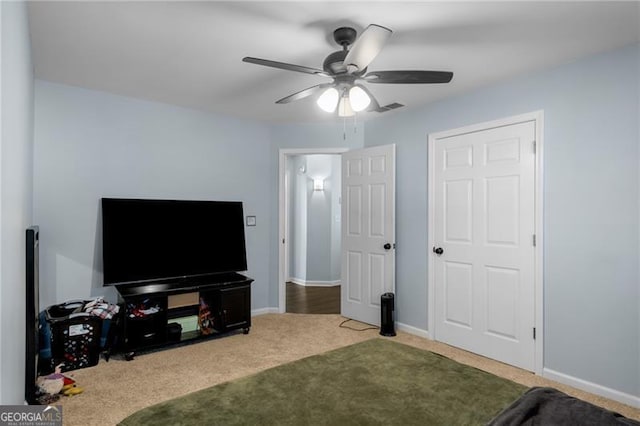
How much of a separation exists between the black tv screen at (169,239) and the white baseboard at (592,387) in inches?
121

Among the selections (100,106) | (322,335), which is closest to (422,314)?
(322,335)

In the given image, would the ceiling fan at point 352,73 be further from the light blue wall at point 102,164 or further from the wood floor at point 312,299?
the wood floor at point 312,299

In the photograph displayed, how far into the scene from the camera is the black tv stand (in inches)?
129

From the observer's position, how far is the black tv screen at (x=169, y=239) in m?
3.48

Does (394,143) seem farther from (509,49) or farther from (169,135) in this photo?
(169,135)

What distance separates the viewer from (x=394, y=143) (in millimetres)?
4270

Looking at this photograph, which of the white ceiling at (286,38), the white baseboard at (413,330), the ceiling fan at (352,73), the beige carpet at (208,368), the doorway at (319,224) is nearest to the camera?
the ceiling fan at (352,73)

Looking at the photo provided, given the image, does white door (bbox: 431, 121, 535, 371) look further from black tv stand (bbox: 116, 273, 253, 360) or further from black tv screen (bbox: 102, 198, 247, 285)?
black tv screen (bbox: 102, 198, 247, 285)

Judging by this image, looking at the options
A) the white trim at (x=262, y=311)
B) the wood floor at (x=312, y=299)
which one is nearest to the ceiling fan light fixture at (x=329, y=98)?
the white trim at (x=262, y=311)

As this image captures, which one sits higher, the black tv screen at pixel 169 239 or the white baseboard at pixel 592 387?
the black tv screen at pixel 169 239

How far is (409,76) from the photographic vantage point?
2.26 meters

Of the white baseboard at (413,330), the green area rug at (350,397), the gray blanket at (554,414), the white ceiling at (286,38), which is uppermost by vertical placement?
A: the white ceiling at (286,38)

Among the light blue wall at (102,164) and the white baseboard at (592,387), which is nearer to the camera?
the white baseboard at (592,387)

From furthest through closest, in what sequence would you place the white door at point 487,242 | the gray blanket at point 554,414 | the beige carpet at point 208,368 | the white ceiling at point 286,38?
the white door at point 487,242 < the beige carpet at point 208,368 < the white ceiling at point 286,38 < the gray blanket at point 554,414
